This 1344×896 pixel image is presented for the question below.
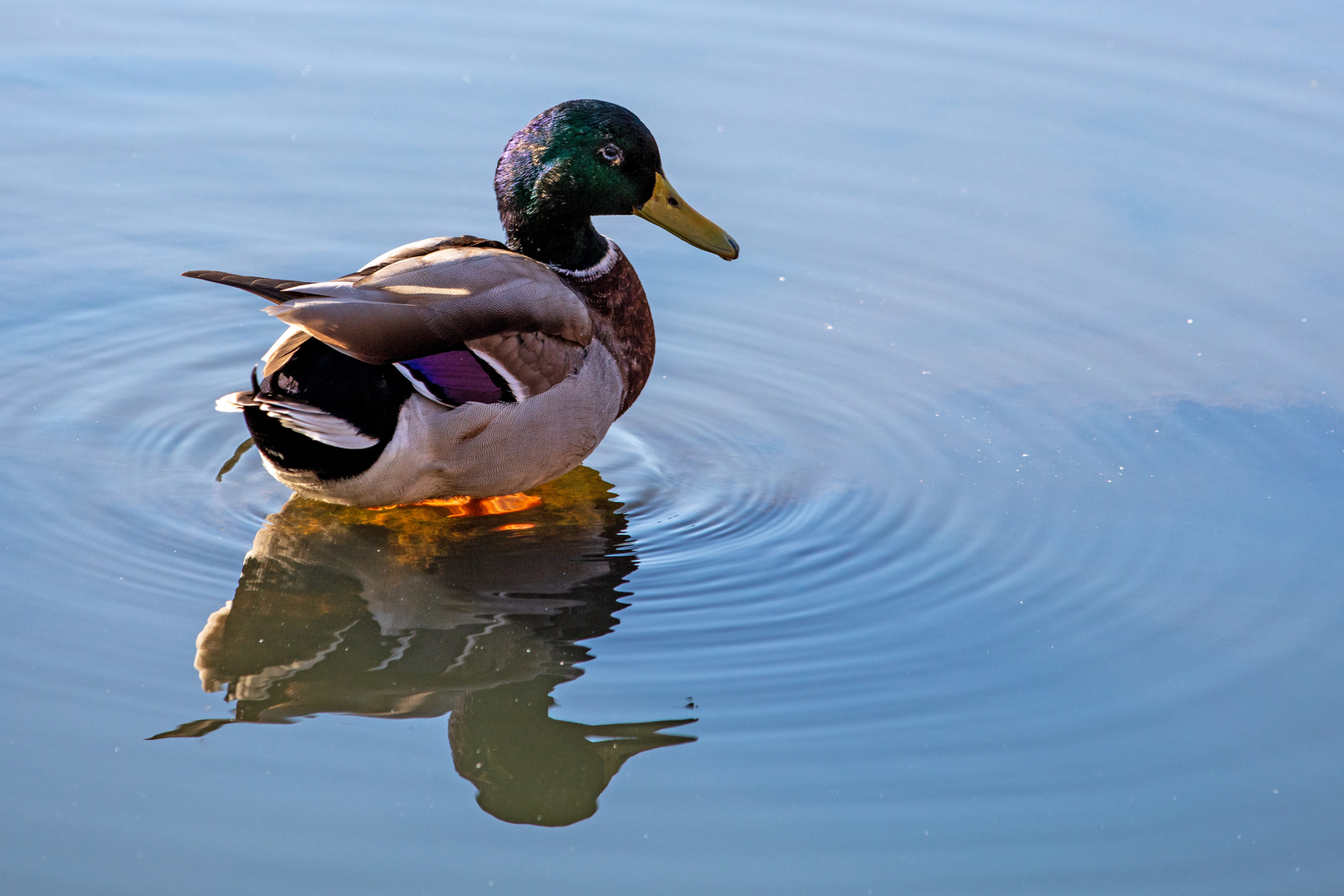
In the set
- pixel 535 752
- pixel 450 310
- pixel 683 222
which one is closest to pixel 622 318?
pixel 683 222

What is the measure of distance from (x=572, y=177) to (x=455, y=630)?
1561mm

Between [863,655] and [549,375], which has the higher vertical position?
[549,375]

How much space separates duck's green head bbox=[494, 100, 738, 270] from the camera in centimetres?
481

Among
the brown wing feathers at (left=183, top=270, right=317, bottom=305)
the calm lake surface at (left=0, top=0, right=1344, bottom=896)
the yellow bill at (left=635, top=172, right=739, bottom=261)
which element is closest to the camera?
the calm lake surface at (left=0, top=0, right=1344, bottom=896)

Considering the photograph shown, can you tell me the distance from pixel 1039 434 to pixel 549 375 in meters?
1.75

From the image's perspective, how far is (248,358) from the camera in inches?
217

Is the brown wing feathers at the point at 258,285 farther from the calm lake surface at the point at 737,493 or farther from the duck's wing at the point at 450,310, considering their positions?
the calm lake surface at the point at 737,493

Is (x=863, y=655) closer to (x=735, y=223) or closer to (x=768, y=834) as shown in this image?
(x=768, y=834)

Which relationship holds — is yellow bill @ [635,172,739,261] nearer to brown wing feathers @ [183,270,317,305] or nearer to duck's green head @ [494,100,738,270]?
duck's green head @ [494,100,738,270]

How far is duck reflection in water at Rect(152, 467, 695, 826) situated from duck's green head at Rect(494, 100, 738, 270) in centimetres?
80

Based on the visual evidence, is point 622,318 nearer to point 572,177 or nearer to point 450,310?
point 572,177

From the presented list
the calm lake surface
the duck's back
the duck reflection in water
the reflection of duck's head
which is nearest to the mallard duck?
the duck's back

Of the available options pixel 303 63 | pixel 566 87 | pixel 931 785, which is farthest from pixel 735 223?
pixel 931 785

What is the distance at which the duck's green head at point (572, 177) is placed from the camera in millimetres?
4812
